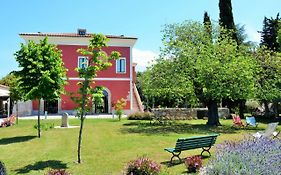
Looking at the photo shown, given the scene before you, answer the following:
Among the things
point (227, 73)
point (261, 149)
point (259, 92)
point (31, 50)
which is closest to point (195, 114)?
point (259, 92)

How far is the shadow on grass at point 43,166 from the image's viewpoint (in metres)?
10.9

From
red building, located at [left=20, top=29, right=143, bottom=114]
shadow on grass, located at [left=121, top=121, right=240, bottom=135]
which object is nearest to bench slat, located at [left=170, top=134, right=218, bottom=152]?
shadow on grass, located at [left=121, top=121, right=240, bottom=135]

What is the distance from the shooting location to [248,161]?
655 centimetres

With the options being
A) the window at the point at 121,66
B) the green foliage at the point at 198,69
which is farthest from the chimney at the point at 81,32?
the green foliage at the point at 198,69

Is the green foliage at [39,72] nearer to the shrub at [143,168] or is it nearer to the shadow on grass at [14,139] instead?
the shadow on grass at [14,139]

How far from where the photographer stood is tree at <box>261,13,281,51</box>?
4431 centimetres

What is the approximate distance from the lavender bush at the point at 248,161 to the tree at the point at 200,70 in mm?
15808

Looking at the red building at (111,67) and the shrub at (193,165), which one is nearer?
the shrub at (193,165)

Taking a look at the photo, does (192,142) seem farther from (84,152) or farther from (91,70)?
(84,152)

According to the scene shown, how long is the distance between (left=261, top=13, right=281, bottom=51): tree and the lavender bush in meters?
39.4

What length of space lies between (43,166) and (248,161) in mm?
7402

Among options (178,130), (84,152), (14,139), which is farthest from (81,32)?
(84,152)

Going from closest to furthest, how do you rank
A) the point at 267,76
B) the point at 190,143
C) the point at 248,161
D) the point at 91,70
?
the point at 248,161, the point at 190,143, the point at 91,70, the point at 267,76

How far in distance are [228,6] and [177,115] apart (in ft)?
39.3
